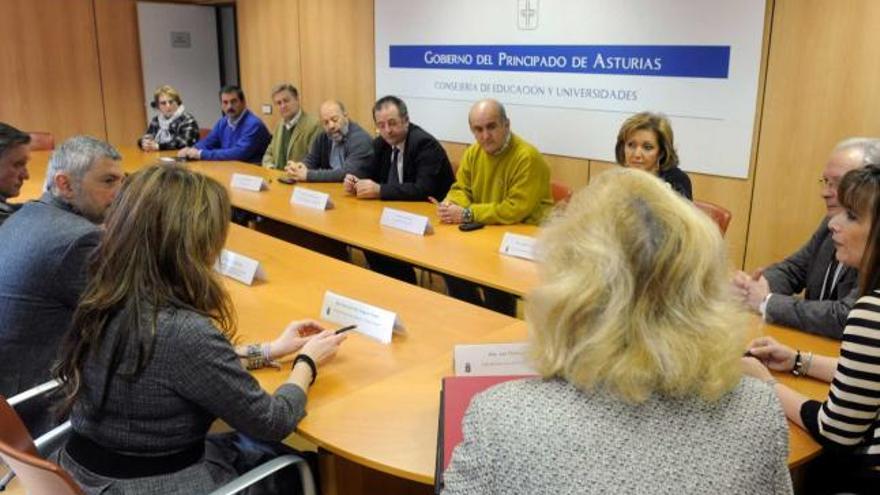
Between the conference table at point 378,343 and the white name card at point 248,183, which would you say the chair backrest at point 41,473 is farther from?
the white name card at point 248,183

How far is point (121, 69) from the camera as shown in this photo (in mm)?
8047

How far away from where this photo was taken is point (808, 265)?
2457mm

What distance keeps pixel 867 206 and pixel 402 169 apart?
2961 mm

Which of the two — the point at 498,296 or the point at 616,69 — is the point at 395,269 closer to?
the point at 498,296

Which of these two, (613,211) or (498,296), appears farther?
(498,296)

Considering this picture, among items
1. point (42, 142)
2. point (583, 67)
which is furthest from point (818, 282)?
point (42, 142)

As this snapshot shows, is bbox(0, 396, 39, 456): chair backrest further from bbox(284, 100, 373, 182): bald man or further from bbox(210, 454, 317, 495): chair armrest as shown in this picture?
bbox(284, 100, 373, 182): bald man

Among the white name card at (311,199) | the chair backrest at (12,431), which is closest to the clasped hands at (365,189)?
the white name card at (311,199)

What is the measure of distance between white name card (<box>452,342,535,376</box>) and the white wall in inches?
294

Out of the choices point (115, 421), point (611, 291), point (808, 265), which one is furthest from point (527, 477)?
point (808, 265)

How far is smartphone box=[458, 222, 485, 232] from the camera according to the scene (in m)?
3.30

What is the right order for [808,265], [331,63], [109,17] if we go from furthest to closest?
1. [109,17]
2. [331,63]
3. [808,265]

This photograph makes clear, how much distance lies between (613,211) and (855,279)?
1531 millimetres

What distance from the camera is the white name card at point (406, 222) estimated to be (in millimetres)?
3248
